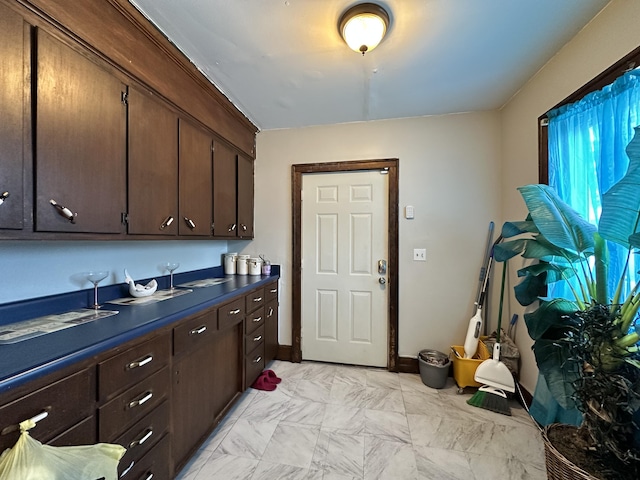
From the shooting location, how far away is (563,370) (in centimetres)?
118

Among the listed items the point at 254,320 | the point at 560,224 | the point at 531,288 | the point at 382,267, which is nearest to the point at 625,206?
the point at 560,224

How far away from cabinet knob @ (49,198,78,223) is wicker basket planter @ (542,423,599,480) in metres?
2.24

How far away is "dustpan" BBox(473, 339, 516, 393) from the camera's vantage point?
2054mm

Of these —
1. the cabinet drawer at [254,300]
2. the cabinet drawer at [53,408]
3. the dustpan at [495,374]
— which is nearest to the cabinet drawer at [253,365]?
the cabinet drawer at [254,300]

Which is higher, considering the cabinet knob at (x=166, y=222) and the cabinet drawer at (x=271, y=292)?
the cabinet knob at (x=166, y=222)

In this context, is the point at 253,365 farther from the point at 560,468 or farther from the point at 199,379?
the point at 560,468

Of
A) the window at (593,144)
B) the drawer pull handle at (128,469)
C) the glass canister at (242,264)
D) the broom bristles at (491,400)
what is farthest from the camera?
the glass canister at (242,264)

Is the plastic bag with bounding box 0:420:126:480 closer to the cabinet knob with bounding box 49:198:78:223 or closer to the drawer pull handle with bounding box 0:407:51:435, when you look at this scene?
the drawer pull handle with bounding box 0:407:51:435

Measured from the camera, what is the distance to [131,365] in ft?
3.57

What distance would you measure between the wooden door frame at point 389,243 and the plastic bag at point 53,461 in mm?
2078

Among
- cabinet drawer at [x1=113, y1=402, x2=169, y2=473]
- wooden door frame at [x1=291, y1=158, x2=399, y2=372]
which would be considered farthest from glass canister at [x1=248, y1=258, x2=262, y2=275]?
cabinet drawer at [x1=113, y1=402, x2=169, y2=473]

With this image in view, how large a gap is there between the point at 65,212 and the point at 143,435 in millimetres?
1005

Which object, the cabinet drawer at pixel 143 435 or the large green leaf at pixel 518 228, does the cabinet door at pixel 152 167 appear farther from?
the large green leaf at pixel 518 228

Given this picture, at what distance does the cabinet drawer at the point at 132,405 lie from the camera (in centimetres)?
99
